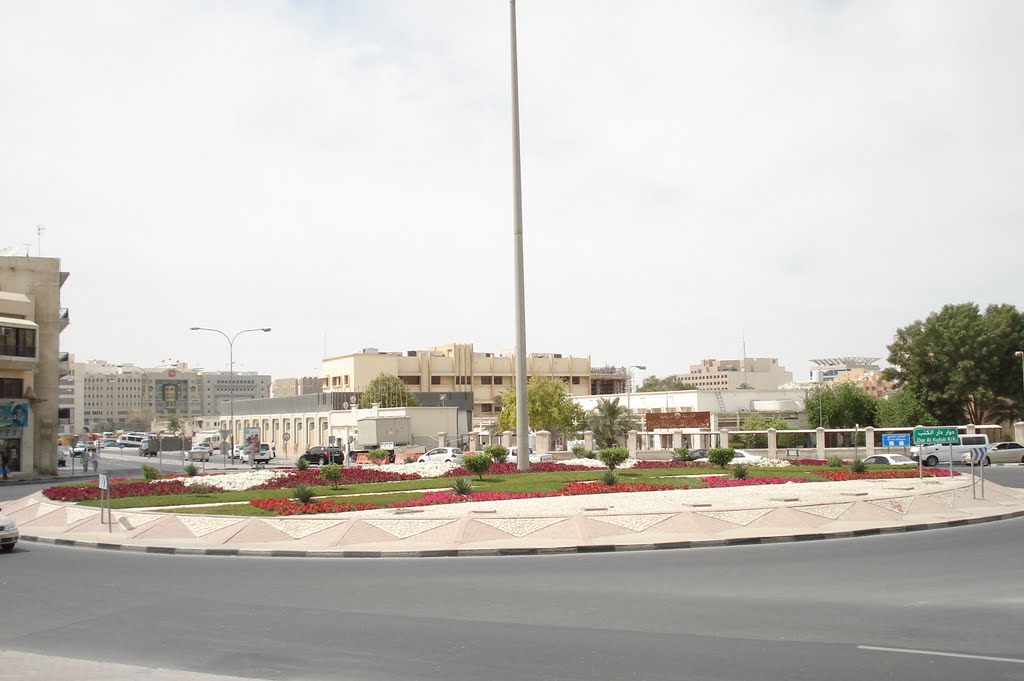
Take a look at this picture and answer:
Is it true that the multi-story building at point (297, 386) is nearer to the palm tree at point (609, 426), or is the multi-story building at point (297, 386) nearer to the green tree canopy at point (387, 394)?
the green tree canopy at point (387, 394)

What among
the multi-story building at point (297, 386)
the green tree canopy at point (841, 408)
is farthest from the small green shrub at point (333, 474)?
the multi-story building at point (297, 386)

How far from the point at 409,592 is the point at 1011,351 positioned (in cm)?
7299

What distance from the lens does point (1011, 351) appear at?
74.6 metres

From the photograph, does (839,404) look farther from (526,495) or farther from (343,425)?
(526,495)

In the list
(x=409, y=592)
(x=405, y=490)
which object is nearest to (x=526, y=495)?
(x=405, y=490)

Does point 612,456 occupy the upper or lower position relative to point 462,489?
upper

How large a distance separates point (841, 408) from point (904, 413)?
16.7ft

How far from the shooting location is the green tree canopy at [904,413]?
71625 mm

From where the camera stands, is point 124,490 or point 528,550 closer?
point 528,550

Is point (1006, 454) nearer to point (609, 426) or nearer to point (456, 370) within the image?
point (609, 426)

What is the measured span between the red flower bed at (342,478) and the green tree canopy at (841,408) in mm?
46795

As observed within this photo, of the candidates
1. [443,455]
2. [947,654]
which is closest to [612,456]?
[443,455]

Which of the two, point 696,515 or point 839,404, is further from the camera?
point 839,404

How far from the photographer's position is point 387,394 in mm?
104438
